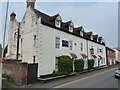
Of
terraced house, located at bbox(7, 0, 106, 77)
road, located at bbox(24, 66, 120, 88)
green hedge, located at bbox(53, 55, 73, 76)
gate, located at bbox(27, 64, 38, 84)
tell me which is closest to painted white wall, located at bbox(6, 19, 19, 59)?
terraced house, located at bbox(7, 0, 106, 77)

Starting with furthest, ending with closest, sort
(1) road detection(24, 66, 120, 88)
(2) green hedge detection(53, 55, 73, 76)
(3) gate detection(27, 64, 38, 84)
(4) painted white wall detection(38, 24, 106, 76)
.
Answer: (2) green hedge detection(53, 55, 73, 76), (4) painted white wall detection(38, 24, 106, 76), (3) gate detection(27, 64, 38, 84), (1) road detection(24, 66, 120, 88)

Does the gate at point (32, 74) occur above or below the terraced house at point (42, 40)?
below

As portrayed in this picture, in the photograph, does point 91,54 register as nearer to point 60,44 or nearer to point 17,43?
point 60,44

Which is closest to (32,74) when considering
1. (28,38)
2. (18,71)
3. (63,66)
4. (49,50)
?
(18,71)

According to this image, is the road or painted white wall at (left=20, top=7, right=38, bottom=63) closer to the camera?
the road

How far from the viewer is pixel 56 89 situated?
9.07 meters

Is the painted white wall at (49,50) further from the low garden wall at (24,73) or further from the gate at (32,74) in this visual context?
the low garden wall at (24,73)

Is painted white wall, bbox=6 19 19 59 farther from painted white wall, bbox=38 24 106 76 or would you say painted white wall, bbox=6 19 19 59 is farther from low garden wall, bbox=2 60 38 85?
painted white wall, bbox=38 24 106 76

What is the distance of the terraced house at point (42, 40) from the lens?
1395cm

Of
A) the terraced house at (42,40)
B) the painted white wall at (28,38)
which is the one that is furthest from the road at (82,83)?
the painted white wall at (28,38)

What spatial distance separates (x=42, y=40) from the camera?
1399 cm

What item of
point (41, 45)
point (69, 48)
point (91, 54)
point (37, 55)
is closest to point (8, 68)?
point (37, 55)

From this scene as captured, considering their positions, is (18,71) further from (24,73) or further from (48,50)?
(48,50)

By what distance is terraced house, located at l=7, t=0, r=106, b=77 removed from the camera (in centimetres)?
1395
